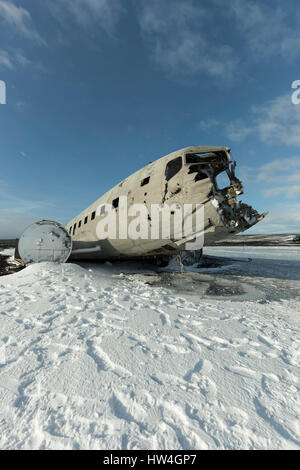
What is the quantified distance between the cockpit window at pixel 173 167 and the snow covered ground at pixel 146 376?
5093 mm

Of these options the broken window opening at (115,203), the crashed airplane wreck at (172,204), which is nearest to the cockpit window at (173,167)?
→ the crashed airplane wreck at (172,204)

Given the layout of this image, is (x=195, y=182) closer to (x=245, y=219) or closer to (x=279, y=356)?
(x=245, y=219)

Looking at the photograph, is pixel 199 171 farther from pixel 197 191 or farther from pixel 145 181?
pixel 145 181

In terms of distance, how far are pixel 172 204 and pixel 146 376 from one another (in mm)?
5714

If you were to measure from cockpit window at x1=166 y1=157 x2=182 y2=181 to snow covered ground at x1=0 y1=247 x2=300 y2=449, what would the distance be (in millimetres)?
5093

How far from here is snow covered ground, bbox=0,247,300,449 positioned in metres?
1.71

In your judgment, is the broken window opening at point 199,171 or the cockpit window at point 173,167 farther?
the cockpit window at point 173,167

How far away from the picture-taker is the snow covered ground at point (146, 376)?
171cm

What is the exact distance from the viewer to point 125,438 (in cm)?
166

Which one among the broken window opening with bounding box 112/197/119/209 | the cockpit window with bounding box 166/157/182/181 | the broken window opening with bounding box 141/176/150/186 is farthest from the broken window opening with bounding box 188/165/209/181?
the broken window opening with bounding box 112/197/119/209

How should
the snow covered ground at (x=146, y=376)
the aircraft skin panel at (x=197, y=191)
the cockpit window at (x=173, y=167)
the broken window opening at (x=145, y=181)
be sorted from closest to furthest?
the snow covered ground at (x=146, y=376), the aircraft skin panel at (x=197, y=191), the cockpit window at (x=173, y=167), the broken window opening at (x=145, y=181)

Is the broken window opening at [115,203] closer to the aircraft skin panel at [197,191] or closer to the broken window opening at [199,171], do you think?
the aircraft skin panel at [197,191]

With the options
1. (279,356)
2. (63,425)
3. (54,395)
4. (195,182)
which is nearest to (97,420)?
(63,425)

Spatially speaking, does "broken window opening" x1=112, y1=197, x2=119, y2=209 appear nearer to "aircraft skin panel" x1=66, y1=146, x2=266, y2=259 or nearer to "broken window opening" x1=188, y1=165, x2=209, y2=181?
"aircraft skin panel" x1=66, y1=146, x2=266, y2=259
